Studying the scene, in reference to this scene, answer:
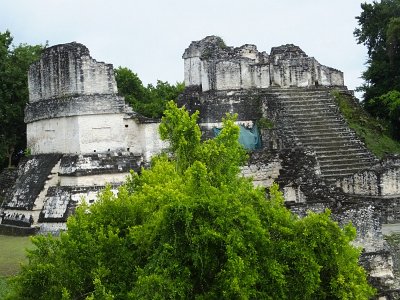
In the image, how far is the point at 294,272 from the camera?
28.6 ft

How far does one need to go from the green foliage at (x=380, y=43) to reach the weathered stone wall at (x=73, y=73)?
13.3 m

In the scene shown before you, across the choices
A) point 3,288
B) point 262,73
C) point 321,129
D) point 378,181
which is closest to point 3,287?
point 3,288

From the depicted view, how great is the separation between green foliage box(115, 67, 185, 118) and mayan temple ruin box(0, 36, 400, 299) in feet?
→ 28.9

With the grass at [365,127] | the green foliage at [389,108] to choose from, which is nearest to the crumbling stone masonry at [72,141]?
the grass at [365,127]

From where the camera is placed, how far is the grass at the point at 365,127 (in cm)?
2269

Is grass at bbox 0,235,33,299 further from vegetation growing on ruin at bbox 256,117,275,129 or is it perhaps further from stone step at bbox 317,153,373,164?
stone step at bbox 317,153,373,164

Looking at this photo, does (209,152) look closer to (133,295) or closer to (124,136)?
(133,295)

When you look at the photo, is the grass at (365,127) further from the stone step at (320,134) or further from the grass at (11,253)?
the grass at (11,253)

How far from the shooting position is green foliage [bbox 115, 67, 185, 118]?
32844mm

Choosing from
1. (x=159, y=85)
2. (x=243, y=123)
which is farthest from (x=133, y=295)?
(x=159, y=85)

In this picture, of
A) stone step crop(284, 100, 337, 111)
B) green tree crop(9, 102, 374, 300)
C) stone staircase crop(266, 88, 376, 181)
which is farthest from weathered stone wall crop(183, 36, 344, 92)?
green tree crop(9, 102, 374, 300)

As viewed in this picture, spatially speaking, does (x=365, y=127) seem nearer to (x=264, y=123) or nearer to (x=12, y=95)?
(x=264, y=123)

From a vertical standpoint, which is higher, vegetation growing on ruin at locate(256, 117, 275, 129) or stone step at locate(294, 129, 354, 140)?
vegetation growing on ruin at locate(256, 117, 275, 129)

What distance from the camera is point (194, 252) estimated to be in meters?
8.30
